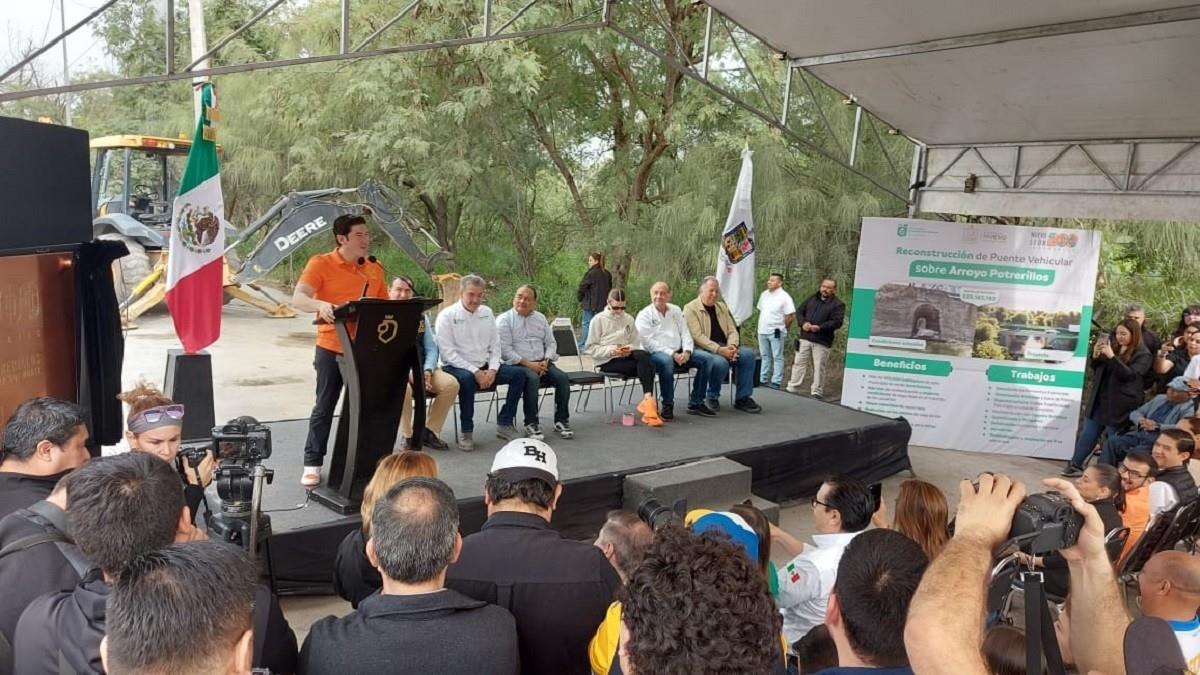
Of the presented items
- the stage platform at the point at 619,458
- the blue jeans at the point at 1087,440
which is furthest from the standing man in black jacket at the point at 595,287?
the blue jeans at the point at 1087,440

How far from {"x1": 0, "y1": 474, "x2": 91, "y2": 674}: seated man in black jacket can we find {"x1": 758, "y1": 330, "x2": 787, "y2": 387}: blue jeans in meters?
7.59

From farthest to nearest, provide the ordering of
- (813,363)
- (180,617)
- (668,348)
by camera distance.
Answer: (813,363) → (668,348) → (180,617)

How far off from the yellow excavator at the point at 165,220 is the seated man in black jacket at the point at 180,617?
348 inches

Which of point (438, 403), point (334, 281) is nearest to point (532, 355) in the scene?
point (438, 403)

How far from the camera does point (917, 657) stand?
3.97 feet

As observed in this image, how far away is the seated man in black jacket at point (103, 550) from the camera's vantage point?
1.54 metres

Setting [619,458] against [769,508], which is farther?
[619,458]

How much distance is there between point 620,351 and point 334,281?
263cm

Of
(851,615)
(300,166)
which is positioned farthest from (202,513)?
(300,166)

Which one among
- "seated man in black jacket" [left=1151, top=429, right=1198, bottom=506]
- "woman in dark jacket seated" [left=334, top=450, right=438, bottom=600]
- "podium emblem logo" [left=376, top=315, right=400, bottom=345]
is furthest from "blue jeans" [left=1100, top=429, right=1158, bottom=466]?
"woman in dark jacket seated" [left=334, top=450, right=438, bottom=600]

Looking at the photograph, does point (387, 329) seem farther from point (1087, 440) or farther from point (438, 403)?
point (1087, 440)

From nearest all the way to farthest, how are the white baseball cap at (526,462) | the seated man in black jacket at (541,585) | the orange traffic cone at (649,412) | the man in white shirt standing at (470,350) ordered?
the seated man in black jacket at (541,585) < the white baseball cap at (526,462) < the man in white shirt standing at (470,350) < the orange traffic cone at (649,412)

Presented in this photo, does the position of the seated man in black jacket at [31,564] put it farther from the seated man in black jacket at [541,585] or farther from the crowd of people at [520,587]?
the seated man in black jacket at [541,585]

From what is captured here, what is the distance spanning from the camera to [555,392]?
6109mm
